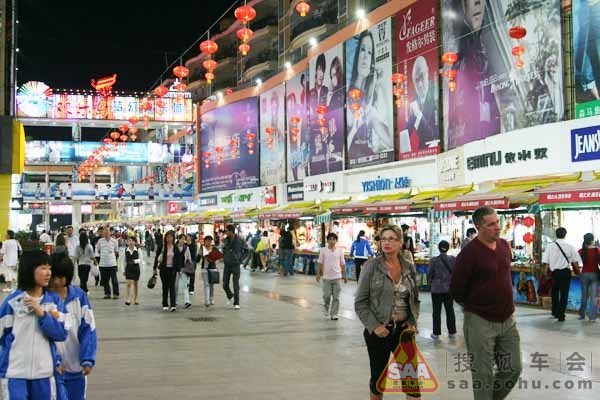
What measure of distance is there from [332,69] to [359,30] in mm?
2926

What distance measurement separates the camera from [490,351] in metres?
5.70

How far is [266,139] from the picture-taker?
43.0m

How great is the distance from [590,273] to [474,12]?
414 inches

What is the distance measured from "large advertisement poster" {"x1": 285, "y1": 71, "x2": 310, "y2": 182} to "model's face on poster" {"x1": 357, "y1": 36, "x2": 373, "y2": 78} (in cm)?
669

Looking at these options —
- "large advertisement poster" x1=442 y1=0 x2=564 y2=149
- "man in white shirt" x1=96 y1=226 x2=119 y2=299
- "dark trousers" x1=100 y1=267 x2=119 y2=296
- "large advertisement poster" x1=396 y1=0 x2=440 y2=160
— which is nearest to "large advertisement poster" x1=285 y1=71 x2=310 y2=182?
"large advertisement poster" x1=396 y1=0 x2=440 y2=160

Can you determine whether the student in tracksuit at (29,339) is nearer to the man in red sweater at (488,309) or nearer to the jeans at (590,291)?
the man in red sweater at (488,309)

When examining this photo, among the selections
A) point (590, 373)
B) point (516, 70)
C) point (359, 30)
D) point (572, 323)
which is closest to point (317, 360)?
point (590, 373)

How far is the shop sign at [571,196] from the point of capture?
13.5 metres

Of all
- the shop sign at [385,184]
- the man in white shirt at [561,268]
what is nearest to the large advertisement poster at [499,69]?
the shop sign at [385,184]

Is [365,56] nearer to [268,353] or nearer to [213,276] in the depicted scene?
[213,276]

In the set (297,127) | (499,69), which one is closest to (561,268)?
(499,69)

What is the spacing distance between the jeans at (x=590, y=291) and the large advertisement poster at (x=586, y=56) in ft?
14.4

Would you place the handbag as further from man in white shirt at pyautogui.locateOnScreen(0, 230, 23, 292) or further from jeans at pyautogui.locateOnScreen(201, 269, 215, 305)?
man in white shirt at pyautogui.locateOnScreen(0, 230, 23, 292)

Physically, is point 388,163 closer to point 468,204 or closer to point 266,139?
point 468,204
